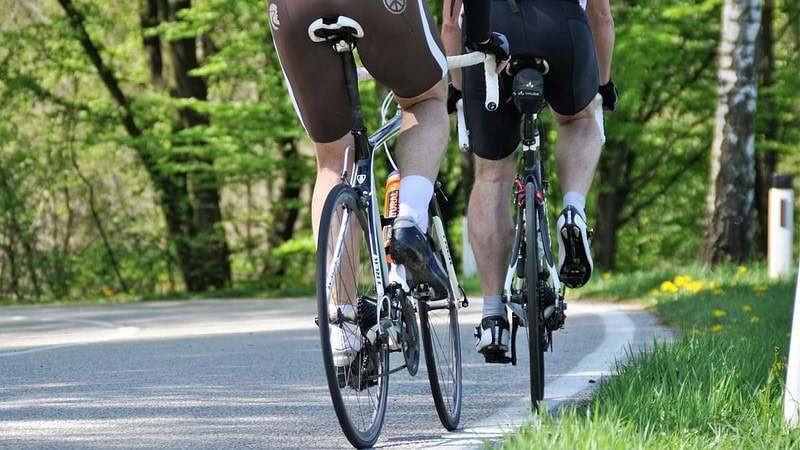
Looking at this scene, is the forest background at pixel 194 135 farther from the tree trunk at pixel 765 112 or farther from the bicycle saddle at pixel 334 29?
the bicycle saddle at pixel 334 29

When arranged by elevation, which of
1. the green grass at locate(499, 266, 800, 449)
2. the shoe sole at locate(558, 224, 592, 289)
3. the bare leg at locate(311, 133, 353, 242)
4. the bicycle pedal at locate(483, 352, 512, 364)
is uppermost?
the bare leg at locate(311, 133, 353, 242)

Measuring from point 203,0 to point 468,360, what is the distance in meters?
14.6

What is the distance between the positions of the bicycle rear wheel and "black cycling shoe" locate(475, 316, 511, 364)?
905mm

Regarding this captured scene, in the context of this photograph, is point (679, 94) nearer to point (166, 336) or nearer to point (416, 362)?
point (166, 336)

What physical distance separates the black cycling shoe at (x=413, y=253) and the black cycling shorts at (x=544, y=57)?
0.94m

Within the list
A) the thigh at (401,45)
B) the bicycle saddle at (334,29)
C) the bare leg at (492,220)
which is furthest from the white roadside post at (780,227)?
the bicycle saddle at (334,29)

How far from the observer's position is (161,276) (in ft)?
70.7

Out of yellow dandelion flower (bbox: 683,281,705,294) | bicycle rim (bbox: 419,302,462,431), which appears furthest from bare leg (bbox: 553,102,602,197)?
yellow dandelion flower (bbox: 683,281,705,294)

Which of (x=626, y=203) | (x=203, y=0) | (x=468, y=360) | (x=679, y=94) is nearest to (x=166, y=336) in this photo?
(x=468, y=360)

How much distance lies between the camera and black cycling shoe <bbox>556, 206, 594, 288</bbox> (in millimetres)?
4633

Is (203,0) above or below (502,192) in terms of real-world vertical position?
above

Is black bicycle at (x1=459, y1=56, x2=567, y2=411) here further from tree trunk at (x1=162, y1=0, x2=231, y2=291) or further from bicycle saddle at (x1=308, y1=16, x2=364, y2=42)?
tree trunk at (x1=162, y1=0, x2=231, y2=291)

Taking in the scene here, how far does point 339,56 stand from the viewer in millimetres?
3795

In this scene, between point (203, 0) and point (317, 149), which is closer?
point (317, 149)
